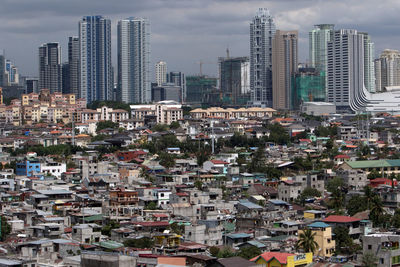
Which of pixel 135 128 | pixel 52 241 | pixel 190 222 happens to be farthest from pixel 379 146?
pixel 52 241

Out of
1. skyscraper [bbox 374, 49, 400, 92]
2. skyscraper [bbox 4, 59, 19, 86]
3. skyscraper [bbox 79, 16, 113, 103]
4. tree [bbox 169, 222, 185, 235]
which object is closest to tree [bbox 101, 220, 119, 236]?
tree [bbox 169, 222, 185, 235]

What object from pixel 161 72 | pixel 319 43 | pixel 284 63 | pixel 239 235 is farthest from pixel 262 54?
pixel 239 235

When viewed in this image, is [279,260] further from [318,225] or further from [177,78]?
[177,78]

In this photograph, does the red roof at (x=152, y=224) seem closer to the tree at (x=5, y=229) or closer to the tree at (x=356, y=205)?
the tree at (x=5, y=229)

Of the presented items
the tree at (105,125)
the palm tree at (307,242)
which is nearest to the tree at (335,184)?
the palm tree at (307,242)

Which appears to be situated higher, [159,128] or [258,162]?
[159,128]

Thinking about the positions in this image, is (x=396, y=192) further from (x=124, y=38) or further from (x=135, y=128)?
(x=124, y=38)
